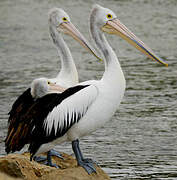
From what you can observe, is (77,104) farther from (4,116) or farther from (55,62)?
(55,62)

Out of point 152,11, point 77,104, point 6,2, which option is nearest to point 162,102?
point 77,104

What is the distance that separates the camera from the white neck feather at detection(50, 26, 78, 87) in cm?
770

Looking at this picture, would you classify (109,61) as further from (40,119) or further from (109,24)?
(40,119)

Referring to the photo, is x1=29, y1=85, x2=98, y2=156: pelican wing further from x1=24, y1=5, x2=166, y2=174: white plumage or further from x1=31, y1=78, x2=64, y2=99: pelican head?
x1=31, y1=78, x2=64, y2=99: pelican head

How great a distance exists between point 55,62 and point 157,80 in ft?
9.49

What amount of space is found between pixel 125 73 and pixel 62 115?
6.33 m

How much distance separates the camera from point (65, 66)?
792 cm

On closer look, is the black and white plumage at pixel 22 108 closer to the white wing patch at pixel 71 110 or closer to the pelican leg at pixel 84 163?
the white wing patch at pixel 71 110

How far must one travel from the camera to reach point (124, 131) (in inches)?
349

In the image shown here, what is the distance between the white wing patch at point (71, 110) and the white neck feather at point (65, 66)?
123 cm

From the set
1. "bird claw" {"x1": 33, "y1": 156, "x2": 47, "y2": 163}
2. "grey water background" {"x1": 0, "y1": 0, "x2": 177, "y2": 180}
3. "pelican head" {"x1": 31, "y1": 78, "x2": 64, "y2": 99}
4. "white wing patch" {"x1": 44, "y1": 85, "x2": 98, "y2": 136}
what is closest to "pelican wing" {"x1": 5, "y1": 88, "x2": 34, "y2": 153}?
"pelican head" {"x1": 31, "y1": 78, "x2": 64, "y2": 99}

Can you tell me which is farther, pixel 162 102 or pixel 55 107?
pixel 162 102

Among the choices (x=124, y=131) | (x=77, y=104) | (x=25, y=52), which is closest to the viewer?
(x=77, y=104)

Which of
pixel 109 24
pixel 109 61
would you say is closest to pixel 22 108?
pixel 109 61
